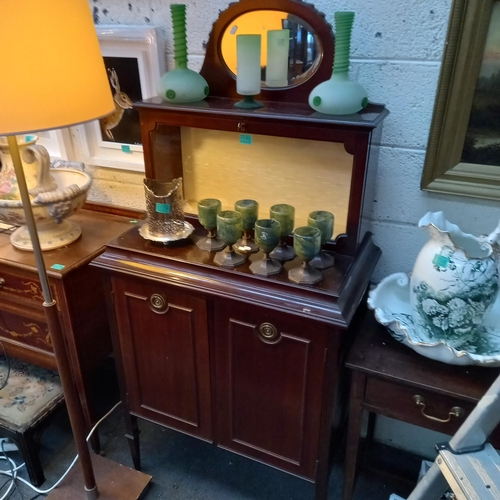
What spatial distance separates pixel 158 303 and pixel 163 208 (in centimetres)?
26

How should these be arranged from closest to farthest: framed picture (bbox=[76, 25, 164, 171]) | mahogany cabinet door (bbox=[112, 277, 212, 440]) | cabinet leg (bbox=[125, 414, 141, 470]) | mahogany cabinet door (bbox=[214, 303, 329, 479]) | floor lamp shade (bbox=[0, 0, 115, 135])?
floor lamp shade (bbox=[0, 0, 115, 135]) → mahogany cabinet door (bbox=[214, 303, 329, 479]) → mahogany cabinet door (bbox=[112, 277, 212, 440]) → framed picture (bbox=[76, 25, 164, 171]) → cabinet leg (bbox=[125, 414, 141, 470])

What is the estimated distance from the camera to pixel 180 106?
1237 mm

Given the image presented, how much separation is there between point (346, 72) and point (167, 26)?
617 millimetres

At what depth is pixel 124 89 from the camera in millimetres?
1582

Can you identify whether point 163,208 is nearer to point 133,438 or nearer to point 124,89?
point 124,89

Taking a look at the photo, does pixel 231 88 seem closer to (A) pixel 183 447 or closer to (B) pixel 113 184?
(B) pixel 113 184

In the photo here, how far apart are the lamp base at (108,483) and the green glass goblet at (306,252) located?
93cm

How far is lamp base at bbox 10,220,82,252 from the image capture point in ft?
4.97

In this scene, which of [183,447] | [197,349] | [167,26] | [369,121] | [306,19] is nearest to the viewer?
[369,121]

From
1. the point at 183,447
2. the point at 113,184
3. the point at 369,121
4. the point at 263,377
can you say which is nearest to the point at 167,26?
the point at 113,184

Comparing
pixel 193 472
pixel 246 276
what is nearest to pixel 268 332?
pixel 246 276

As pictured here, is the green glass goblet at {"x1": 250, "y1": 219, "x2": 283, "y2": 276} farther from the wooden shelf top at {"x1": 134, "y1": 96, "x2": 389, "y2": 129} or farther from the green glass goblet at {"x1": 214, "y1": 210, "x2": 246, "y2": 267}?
the wooden shelf top at {"x1": 134, "y1": 96, "x2": 389, "y2": 129}

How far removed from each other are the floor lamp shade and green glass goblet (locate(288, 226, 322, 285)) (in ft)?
1.75

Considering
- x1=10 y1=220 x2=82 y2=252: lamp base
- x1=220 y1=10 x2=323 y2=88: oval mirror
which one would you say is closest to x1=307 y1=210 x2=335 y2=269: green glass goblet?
x1=220 y1=10 x2=323 y2=88: oval mirror
